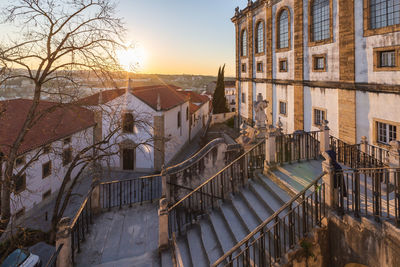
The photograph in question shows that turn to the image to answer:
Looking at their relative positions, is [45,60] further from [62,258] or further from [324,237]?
[324,237]

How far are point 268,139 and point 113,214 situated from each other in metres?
6.59

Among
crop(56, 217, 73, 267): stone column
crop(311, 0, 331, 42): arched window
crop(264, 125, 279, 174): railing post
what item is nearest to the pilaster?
crop(311, 0, 331, 42): arched window

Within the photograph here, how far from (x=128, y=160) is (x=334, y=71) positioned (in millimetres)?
18176

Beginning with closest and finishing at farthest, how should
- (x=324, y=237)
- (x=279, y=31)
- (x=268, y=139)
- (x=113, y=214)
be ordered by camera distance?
(x=324, y=237) < (x=268, y=139) < (x=113, y=214) < (x=279, y=31)

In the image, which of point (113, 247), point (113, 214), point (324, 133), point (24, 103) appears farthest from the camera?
point (24, 103)

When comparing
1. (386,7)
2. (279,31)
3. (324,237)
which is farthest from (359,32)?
(324,237)

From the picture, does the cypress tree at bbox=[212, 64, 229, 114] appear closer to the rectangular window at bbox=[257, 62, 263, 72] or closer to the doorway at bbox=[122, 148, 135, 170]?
the rectangular window at bbox=[257, 62, 263, 72]

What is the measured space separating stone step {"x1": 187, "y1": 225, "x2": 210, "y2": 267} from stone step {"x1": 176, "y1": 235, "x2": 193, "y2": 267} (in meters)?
0.16

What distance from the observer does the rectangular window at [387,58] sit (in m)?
11.1

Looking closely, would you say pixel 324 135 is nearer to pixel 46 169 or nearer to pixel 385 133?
pixel 385 133

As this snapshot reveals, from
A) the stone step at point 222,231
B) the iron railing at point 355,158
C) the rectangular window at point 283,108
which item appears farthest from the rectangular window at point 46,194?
the rectangular window at point 283,108

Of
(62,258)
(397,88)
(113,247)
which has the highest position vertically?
(397,88)

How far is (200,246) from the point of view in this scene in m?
6.58

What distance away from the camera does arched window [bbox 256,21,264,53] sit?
974 inches
